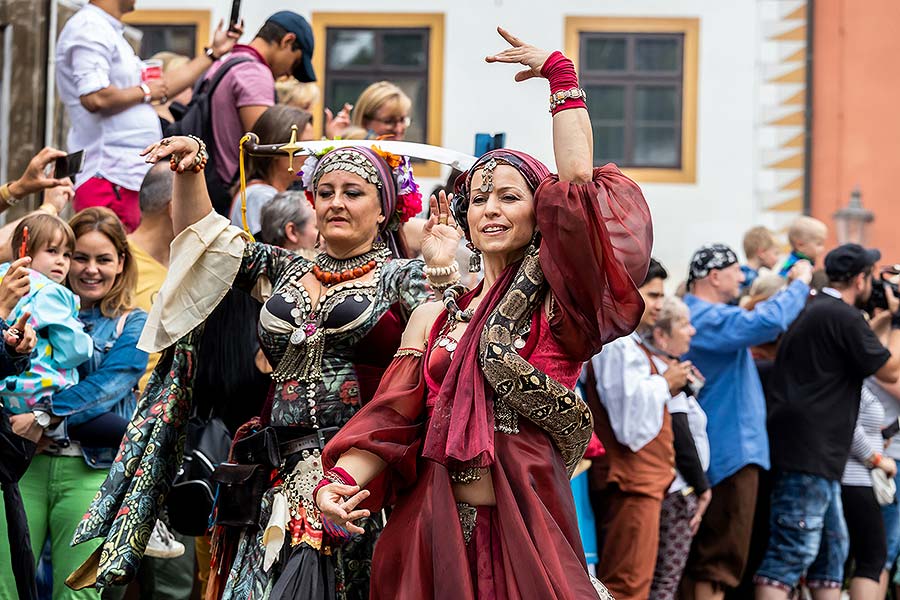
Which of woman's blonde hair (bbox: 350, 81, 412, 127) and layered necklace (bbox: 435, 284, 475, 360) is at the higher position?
woman's blonde hair (bbox: 350, 81, 412, 127)

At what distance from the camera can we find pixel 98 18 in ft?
25.4

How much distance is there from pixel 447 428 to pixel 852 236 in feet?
46.3

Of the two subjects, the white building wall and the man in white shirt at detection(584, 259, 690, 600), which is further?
the white building wall

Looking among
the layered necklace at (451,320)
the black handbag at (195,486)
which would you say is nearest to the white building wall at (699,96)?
the black handbag at (195,486)

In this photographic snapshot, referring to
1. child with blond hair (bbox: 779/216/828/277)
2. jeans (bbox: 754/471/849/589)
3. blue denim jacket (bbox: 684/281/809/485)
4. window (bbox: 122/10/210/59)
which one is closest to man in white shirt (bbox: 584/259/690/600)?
blue denim jacket (bbox: 684/281/809/485)

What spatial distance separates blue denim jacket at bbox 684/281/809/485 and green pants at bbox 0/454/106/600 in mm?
3434

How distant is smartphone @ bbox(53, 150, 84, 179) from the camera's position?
654cm

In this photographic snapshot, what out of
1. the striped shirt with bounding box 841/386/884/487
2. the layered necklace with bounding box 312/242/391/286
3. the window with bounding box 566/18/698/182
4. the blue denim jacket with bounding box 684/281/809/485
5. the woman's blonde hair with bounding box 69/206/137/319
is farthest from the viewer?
the window with bounding box 566/18/698/182

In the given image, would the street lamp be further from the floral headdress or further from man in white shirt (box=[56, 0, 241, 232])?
the floral headdress

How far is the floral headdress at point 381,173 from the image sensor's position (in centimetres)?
518

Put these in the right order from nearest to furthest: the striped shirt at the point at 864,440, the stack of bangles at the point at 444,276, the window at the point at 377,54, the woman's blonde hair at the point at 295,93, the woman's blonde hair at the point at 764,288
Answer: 1. the stack of bangles at the point at 444,276
2. the woman's blonde hair at the point at 295,93
3. the striped shirt at the point at 864,440
4. the woman's blonde hair at the point at 764,288
5. the window at the point at 377,54

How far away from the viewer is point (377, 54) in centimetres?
2006

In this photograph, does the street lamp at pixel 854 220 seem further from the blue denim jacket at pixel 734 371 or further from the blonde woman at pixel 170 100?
the blue denim jacket at pixel 734 371

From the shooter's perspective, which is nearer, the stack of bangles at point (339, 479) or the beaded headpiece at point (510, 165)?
the stack of bangles at point (339, 479)
